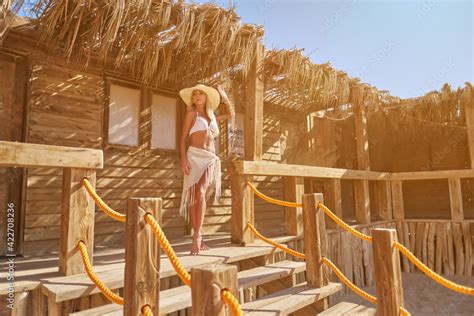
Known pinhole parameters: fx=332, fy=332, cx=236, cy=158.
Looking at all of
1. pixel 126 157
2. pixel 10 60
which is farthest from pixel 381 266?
pixel 10 60

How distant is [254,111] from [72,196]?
8.83ft

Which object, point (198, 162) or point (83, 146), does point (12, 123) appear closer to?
point (83, 146)

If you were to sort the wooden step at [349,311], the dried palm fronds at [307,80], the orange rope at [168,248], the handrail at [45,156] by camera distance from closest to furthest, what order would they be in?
the orange rope at [168,248], the handrail at [45,156], the wooden step at [349,311], the dried palm fronds at [307,80]

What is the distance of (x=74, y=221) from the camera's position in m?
2.80

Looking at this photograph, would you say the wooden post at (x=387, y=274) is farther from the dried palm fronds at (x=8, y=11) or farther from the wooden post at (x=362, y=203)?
the wooden post at (x=362, y=203)

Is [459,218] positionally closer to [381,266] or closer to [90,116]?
[381,266]

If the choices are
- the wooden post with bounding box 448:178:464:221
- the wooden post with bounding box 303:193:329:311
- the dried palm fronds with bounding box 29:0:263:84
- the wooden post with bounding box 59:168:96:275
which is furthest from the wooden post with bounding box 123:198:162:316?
the wooden post with bounding box 448:178:464:221

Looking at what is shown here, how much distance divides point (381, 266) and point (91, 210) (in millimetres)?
2365

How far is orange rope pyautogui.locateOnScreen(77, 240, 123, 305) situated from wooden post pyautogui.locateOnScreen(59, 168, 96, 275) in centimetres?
7

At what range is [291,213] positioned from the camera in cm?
520

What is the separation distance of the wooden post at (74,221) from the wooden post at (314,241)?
6.48 ft

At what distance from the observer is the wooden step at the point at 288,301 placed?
2.59 metres

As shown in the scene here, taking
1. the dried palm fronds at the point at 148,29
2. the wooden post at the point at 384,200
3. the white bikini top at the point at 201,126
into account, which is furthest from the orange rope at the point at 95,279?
the wooden post at the point at 384,200

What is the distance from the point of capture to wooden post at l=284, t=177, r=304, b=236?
496cm
